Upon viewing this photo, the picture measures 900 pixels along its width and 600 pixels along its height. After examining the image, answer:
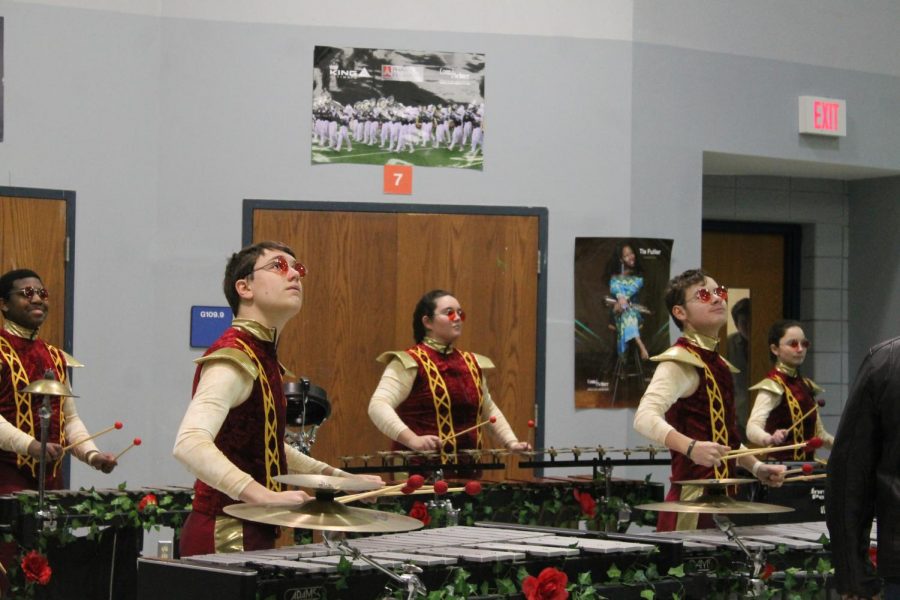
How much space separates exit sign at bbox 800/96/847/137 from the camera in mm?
7746

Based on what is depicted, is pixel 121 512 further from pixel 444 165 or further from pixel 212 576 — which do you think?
pixel 444 165

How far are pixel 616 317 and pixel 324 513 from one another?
4252mm

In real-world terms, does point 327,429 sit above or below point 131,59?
below

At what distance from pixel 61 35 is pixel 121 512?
2814mm

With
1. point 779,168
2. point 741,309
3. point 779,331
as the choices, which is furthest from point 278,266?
point 741,309

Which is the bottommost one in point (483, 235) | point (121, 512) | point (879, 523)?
point (121, 512)

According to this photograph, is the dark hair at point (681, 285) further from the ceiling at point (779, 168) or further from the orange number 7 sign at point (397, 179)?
the ceiling at point (779, 168)

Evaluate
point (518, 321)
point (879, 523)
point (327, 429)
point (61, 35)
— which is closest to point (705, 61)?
point (518, 321)

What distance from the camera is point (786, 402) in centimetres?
726

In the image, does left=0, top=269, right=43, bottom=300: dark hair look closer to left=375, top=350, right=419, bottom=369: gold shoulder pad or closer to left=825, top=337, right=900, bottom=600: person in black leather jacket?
left=375, top=350, right=419, bottom=369: gold shoulder pad

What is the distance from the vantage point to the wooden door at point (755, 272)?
29.0 feet

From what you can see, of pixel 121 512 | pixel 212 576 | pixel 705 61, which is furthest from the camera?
pixel 705 61

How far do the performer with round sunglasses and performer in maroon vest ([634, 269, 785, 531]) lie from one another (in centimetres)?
114

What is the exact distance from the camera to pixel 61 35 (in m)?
6.86
